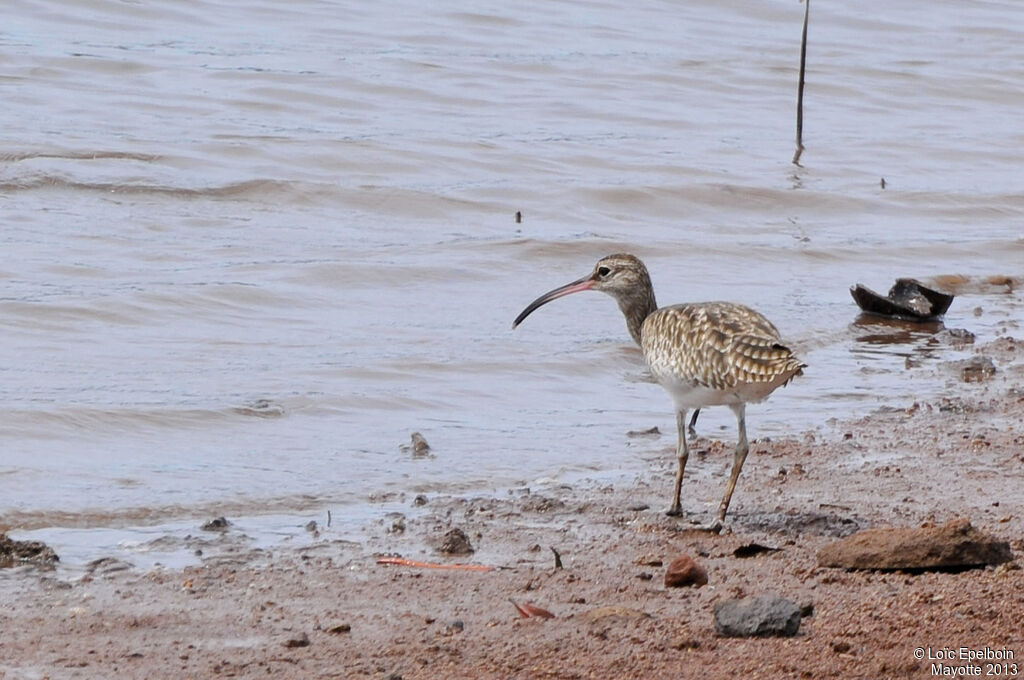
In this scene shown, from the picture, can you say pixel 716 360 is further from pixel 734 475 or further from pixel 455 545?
pixel 455 545

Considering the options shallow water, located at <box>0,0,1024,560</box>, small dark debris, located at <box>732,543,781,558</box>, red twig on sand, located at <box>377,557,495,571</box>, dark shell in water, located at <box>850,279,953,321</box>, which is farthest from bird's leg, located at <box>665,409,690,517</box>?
dark shell in water, located at <box>850,279,953,321</box>

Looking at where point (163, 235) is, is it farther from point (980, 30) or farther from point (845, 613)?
point (980, 30)

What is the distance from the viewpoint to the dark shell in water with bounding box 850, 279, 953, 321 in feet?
39.6

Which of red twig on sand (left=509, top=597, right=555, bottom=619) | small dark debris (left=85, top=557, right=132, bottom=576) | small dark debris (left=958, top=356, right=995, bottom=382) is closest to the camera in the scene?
red twig on sand (left=509, top=597, right=555, bottom=619)

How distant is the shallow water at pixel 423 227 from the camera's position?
29.2 ft

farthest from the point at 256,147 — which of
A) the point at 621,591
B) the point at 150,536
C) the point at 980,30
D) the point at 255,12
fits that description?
the point at 980,30

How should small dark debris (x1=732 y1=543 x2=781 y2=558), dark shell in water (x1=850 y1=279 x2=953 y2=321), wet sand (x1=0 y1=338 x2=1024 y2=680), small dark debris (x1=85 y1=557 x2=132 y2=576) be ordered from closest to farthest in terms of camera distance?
wet sand (x1=0 y1=338 x2=1024 y2=680), small dark debris (x1=85 y1=557 x2=132 y2=576), small dark debris (x1=732 y1=543 x2=781 y2=558), dark shell in water (x1=850 y1=279 x2=953 y2=321)

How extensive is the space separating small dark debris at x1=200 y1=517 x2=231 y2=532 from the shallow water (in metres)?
0.14

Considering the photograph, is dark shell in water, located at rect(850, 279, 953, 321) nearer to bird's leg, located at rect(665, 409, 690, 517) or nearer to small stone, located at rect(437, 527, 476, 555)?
bird's leg, located at rect(665, 409, 690, 517)

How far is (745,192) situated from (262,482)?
980cm

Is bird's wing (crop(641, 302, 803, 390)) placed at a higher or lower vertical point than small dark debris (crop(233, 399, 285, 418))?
higher

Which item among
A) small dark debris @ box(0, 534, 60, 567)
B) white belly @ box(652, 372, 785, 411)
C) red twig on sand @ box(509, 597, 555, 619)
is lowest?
small dark debris @ box(0, 534, 60, 567)

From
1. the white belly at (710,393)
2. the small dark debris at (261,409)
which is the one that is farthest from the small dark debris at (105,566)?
the small dark debris at (261,409)

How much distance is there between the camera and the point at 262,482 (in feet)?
26.7
